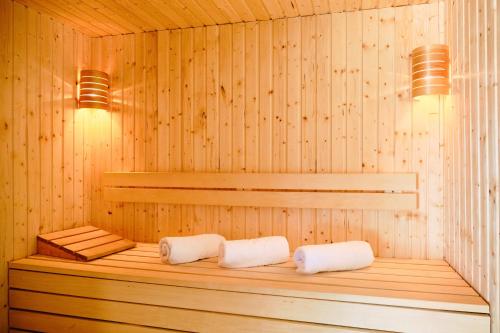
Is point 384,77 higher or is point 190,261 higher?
point 384,77

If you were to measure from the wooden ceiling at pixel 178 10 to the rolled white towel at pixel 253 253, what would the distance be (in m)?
1.70

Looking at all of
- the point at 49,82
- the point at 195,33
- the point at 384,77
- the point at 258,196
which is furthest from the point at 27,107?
the point at 384,77

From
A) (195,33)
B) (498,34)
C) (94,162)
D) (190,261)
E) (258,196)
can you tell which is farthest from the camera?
(94,162)

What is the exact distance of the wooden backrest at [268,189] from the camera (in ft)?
8.84

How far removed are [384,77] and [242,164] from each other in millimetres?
1266

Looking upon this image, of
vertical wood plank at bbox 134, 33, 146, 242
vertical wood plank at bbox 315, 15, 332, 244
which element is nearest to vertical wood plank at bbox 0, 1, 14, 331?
vertical wood plank at bbox 134, 33, 146, 242

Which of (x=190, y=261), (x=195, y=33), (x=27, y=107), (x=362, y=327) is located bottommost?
(x=362, y=327)

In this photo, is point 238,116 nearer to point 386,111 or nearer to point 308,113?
point 308,113

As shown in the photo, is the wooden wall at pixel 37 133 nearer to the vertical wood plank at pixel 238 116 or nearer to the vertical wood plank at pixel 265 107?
the vertical wood plank at pixel 238 116

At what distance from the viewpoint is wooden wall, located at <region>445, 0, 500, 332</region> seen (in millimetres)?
1819

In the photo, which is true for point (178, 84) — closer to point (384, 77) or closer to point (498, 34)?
point (384, 77)

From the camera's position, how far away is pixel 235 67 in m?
3.10

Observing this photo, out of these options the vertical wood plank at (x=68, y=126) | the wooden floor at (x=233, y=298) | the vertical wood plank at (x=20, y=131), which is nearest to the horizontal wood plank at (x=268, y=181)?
the vertical wood plank at (x=68, y=126)

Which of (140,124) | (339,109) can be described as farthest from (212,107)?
(339,109)
